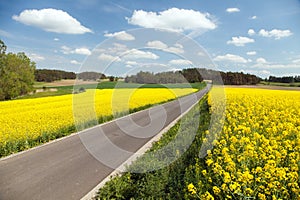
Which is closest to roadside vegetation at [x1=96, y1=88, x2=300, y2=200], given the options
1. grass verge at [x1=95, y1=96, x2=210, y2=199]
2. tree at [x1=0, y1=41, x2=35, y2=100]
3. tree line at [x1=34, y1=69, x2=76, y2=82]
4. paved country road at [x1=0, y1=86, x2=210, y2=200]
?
grass verge at [x1=95, y1=96, x2=210, y2=199]

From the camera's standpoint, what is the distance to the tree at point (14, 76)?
181ft

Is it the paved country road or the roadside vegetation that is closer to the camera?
the roadside vegetation

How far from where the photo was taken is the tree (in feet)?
181

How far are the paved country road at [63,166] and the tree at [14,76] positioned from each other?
5054cm

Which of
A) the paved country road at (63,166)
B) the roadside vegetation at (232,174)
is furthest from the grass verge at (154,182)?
the paved country road at (63,166)

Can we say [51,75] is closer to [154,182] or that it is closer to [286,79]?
[286,79]

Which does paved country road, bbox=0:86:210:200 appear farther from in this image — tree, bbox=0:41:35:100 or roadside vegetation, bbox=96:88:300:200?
tree, bbox=0:41:35:100

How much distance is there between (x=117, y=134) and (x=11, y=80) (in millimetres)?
51737

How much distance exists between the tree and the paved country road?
50.5 metres

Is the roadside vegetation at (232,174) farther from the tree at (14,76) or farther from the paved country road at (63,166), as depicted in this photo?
the tree at (14,76)

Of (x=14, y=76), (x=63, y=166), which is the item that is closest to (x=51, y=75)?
(x=14, y=76)

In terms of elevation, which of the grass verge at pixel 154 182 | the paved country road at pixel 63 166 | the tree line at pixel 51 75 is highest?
the tree line at pixel 51 75

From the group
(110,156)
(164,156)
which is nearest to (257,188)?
(164,156)

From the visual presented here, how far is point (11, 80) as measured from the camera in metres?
55.5
